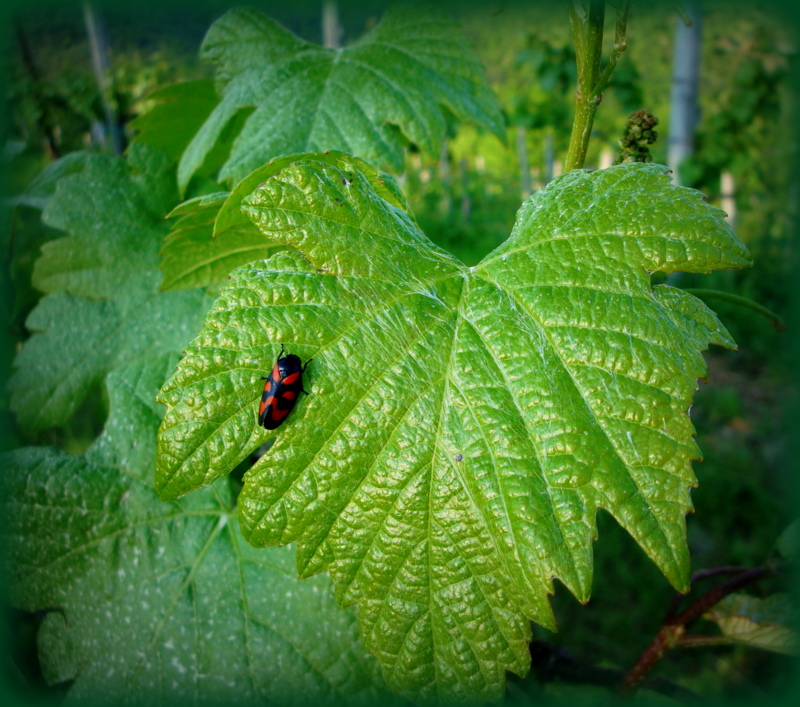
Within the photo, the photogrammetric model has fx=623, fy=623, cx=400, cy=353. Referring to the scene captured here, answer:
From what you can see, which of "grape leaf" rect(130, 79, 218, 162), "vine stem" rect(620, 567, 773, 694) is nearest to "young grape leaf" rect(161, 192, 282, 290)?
"grape leaf" rect(130, 79, 218, 162)

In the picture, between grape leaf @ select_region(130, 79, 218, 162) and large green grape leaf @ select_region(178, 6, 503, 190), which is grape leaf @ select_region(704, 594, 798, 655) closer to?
large green grape leaf @ select_region(178, 6, 503, 190)

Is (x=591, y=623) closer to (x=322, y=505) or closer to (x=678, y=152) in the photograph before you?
(x=322, y=505)

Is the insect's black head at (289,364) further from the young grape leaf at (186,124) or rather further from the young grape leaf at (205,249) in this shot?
the young grape leaf at (186,124)

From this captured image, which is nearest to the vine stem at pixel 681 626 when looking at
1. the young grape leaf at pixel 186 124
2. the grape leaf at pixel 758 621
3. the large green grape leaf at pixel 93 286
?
the grape leaf at pixel 758 621

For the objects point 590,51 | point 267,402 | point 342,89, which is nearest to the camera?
point 267,402

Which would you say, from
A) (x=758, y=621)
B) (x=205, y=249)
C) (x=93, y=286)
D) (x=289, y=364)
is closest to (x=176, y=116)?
(x=93, y=286)

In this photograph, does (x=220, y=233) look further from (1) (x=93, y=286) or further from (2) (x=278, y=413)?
(1) (x=93, y=286)
